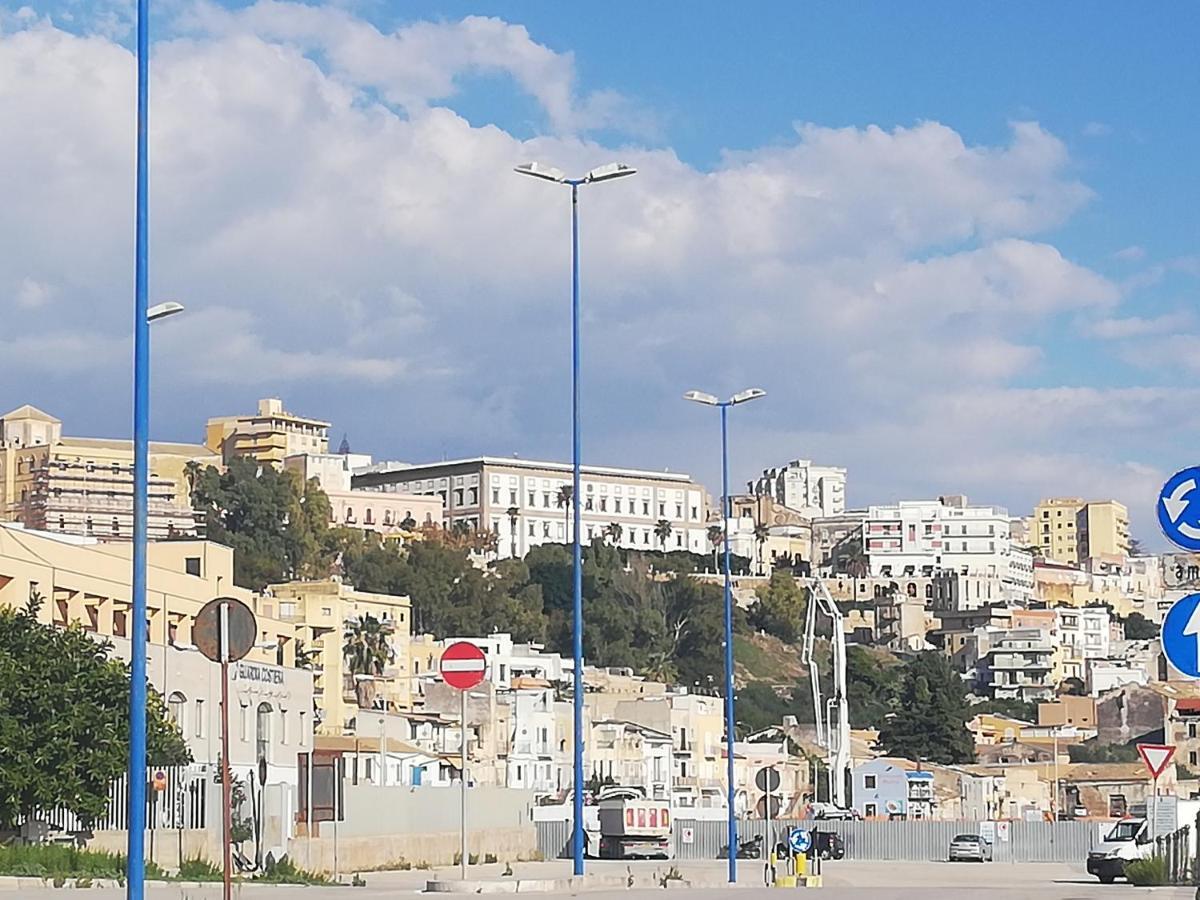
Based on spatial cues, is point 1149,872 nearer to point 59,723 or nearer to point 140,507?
point 59,723

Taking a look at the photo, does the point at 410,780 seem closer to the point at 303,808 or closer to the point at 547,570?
the point at 303,808

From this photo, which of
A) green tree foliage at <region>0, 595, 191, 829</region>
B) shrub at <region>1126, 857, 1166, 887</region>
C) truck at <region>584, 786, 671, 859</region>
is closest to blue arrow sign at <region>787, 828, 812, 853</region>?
shrub at <region>1126, 857, 1166, 887</region>

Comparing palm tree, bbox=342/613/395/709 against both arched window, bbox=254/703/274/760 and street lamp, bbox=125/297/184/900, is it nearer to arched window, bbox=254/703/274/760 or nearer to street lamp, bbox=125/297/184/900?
arched window, bbox=254/703/274/760

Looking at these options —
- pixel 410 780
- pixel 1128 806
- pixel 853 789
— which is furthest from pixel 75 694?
pixel 1128 806

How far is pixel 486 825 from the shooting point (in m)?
52.5

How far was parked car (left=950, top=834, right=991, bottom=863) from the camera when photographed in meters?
67.2

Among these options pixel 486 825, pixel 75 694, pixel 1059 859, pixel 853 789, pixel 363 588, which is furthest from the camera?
pixel 363 588

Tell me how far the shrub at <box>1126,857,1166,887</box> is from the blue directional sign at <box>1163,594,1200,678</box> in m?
24.6

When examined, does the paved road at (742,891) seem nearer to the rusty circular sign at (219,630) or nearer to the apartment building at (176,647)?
the rusty circular sign at (219,630)

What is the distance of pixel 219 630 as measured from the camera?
634 inches

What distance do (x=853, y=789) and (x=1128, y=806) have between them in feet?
61.2

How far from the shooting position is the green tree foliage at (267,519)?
17125cm

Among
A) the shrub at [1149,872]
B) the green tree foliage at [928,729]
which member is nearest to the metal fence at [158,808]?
the shrub at [1149,872]

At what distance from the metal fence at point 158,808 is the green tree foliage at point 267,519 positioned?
13135cm
